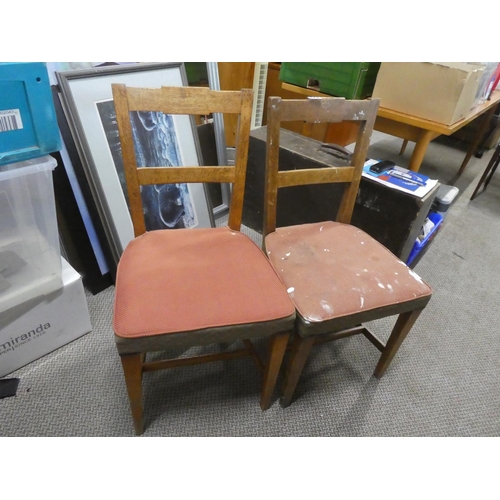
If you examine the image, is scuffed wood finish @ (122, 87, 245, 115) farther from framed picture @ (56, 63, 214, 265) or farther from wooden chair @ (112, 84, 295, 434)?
framed picture @ (56, 63, 214, 265)

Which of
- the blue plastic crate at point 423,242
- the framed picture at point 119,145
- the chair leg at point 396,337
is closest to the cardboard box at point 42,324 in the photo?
the framed picture at point 119,145

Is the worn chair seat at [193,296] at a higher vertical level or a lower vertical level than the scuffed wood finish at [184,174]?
lower

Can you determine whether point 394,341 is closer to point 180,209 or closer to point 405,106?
point 180,209

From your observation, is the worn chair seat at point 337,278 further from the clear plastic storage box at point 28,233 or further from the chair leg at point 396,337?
the clear plastic storage box at point 28,233

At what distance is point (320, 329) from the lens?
3.01 ft

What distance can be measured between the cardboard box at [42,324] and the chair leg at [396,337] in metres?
1.15

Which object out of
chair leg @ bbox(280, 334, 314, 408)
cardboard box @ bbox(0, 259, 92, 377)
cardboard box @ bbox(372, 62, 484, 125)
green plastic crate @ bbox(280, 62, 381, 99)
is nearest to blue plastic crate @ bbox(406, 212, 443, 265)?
cardboard box @ bbox(372, 62, 484, 125)

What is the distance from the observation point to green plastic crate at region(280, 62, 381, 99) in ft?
5.83

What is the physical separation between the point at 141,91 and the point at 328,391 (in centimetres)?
119

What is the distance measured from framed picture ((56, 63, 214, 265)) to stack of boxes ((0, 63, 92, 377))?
0.31m

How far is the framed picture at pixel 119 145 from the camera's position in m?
1.26

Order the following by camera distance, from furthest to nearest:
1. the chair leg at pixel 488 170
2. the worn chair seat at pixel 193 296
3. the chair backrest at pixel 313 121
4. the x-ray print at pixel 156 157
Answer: the chair leg at pixel 488 170
the x-ray print at pixel 156 157
the chair backrest at pixel 313 121
the worn chair seat at pixel 193 296

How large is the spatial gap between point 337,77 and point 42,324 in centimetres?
184

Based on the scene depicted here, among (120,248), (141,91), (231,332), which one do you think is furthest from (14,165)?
(231,332)
